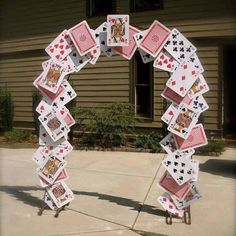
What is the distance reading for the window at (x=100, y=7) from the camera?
1258 cm

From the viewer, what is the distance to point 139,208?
236 inches

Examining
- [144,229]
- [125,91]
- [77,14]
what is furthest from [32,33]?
[144,229]

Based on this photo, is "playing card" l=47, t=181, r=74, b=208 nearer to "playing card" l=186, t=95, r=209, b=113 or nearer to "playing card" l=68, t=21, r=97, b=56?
"playing card" l=68, t=21, r=97, b=56

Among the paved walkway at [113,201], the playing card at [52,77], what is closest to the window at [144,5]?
the paved walkway at [113,201]

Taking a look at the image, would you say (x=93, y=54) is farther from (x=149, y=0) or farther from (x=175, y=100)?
(x=149, y=0)

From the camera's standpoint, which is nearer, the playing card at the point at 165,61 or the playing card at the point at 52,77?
the playing card at the point at 165,61

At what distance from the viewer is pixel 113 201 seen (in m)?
6.35

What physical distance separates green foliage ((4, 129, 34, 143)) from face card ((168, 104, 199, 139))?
8040 millimetres

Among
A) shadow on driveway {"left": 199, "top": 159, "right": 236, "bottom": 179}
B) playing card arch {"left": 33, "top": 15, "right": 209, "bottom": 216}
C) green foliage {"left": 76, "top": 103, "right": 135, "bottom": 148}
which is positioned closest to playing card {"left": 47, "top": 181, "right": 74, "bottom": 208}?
playing card arch {"left": 33, "top": 15, "right": 209, "bottom": 216}

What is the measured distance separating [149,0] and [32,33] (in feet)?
13.8

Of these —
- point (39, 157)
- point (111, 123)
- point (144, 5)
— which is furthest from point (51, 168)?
point (144, 5)

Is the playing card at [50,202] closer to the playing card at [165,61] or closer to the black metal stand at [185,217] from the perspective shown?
the black metal stand at [185,217]

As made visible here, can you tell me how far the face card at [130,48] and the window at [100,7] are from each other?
6972 mm

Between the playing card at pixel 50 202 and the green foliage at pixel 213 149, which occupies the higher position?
the playing card at pixel 50 202
